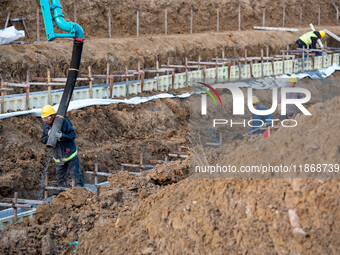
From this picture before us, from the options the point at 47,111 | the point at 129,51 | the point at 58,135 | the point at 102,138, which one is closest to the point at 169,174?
the point at 58,135

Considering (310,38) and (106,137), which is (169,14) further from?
(106,137)

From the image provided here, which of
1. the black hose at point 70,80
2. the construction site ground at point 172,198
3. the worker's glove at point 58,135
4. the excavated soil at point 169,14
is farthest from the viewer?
the excavated soil at point 169,14

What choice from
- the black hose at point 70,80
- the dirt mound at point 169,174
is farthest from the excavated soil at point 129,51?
the dirt mound at point 169,174

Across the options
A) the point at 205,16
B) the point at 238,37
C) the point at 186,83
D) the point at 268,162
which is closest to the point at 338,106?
the point at 268,162

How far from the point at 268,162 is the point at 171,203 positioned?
3.49 feet

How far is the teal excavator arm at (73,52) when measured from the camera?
29.9 ft

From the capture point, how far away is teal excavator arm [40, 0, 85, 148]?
359 inches

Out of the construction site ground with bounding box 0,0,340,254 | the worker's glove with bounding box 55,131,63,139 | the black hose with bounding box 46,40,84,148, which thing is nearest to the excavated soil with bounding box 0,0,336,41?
the construction site ground with bounding box 0,0,340,254

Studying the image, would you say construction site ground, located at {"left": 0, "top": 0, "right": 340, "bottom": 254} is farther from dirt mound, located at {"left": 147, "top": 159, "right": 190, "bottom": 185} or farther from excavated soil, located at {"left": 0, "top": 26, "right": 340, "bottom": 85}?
excavated soil, located at {"left": 0, "top": 26, "right": 340, "bottom": 85}

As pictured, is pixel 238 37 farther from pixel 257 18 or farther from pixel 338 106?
pixel 338 106

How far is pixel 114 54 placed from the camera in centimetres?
2128

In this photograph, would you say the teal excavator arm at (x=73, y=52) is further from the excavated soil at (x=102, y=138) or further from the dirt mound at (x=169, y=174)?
the excavated soil at (x=102, y=138)

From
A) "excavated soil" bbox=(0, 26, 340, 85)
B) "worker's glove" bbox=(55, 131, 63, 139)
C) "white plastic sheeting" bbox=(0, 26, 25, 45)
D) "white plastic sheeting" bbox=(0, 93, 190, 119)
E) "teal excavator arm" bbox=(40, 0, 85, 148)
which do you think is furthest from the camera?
"white plastic sheeting" bbox=(0, 26, 25, 45)

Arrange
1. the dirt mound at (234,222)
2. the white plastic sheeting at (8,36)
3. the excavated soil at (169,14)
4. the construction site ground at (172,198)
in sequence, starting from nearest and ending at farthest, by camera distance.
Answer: the dirt mound at (234,222), the construction site ground at (172,198), the white plastic sheeting at (8,36), the excavated soil at (169,14)
